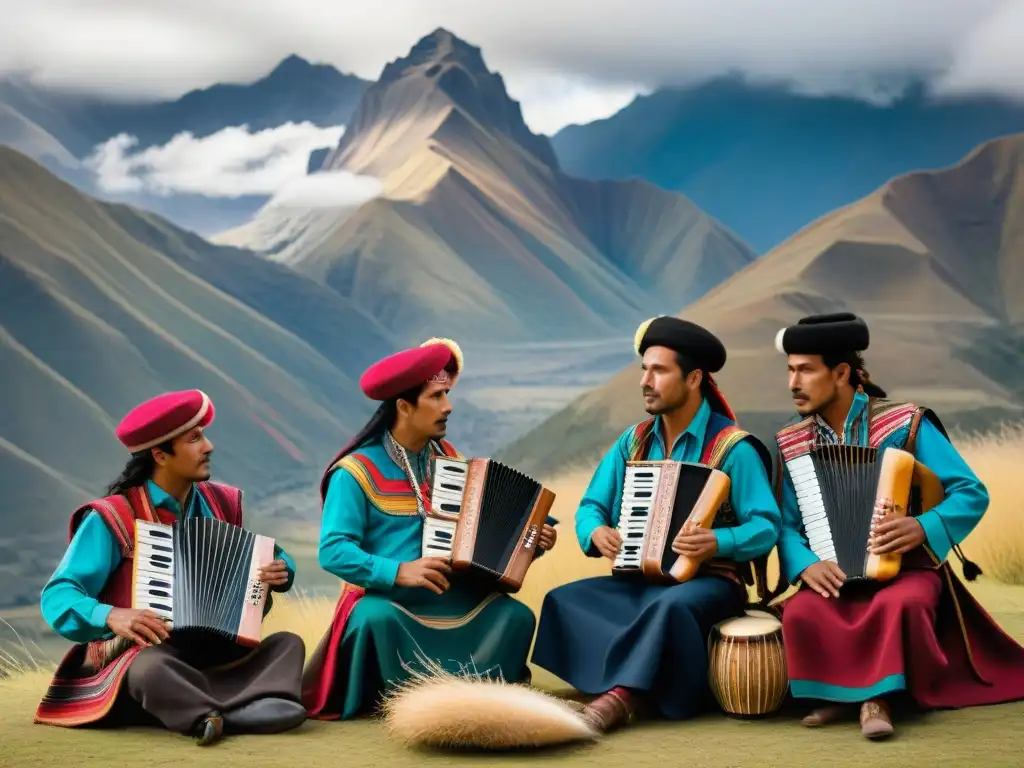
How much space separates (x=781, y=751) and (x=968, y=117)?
27.3 meters

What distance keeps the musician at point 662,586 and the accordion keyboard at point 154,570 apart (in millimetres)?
1526

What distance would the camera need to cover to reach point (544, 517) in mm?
5547

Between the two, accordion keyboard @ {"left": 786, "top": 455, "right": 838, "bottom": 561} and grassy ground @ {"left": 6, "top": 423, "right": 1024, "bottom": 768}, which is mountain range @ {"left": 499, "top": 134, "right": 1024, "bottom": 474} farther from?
grassy ground @ {"left": 6, "top": 423, "right": 1024, "bottom": 768}

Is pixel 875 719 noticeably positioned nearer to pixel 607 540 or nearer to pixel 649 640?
pixel 649 640

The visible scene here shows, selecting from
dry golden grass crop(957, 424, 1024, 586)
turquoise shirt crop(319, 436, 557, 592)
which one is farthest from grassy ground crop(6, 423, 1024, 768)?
dry golden grass crop(957, 424, 1024, 586)

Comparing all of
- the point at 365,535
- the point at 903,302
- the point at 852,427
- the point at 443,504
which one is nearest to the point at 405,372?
the point at 443,504

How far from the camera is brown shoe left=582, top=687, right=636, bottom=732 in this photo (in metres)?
Answer: 5.05

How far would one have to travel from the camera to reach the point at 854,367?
557 centimetres

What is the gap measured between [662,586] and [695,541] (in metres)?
0.26

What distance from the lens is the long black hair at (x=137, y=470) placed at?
5.30m

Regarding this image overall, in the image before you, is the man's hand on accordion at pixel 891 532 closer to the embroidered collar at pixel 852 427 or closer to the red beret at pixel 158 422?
the embroidered collar at pixel 852 427

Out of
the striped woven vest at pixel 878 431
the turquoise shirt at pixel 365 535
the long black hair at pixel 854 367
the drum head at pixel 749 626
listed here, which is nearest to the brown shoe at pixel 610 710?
the drum head at pixel 749 626

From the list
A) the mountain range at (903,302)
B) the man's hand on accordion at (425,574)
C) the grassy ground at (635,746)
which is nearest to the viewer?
the grassy ground at (635,746)

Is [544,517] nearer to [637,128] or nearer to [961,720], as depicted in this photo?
[961,720]
